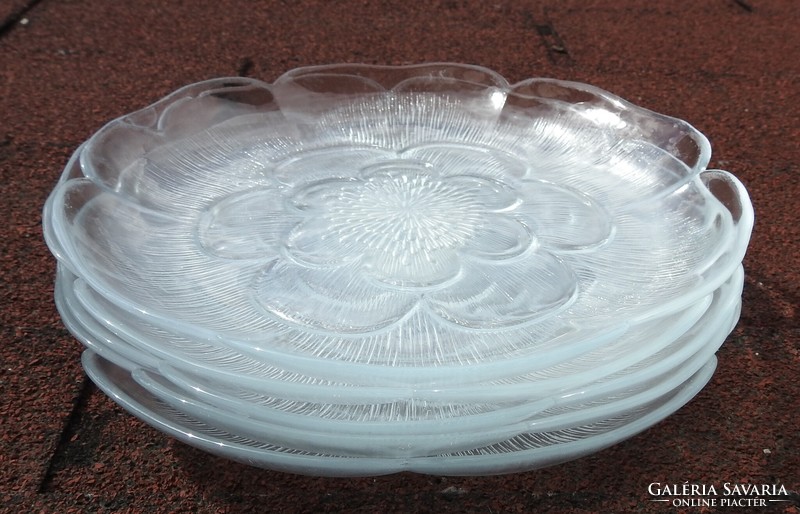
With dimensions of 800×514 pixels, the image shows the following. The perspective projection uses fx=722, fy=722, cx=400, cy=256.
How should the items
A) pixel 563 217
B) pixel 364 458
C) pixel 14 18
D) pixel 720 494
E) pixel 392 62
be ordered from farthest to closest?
1. pixel 14 18
2. pixel 392 62
3. pixel 563 217
4. pixel 720 494
5. pixel 364 458

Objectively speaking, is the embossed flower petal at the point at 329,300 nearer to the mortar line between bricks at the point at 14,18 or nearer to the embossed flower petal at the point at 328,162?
the embossed flower petal at the point at 328,162

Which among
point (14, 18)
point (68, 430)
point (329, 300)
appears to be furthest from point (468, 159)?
point (14, 18)

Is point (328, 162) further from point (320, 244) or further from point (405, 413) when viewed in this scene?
point (405, 413)

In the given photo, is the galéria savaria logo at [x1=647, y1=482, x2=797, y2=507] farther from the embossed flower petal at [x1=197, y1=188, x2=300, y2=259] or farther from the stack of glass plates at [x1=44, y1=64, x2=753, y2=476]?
the embossed flower petal at [x1=197, y1=188, x2=300, y2=259]

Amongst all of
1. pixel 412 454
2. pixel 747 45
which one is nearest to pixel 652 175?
pixel 412 454

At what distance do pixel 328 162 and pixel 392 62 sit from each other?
2.90 ft

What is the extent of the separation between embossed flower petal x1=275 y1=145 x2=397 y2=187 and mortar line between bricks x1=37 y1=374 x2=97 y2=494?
0.40m

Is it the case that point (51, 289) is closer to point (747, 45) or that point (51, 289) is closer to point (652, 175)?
point (652, 175)

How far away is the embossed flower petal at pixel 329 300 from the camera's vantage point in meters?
0.82

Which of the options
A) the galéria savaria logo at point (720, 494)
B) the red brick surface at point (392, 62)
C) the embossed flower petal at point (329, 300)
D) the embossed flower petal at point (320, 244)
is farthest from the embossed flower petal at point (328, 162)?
the galéria savaria logo at point (720, 494)

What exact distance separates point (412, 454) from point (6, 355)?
61 centimetres

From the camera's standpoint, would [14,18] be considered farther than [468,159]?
Yes

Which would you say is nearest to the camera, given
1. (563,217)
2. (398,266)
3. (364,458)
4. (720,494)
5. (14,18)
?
(364,458)

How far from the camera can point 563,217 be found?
1.02 m
